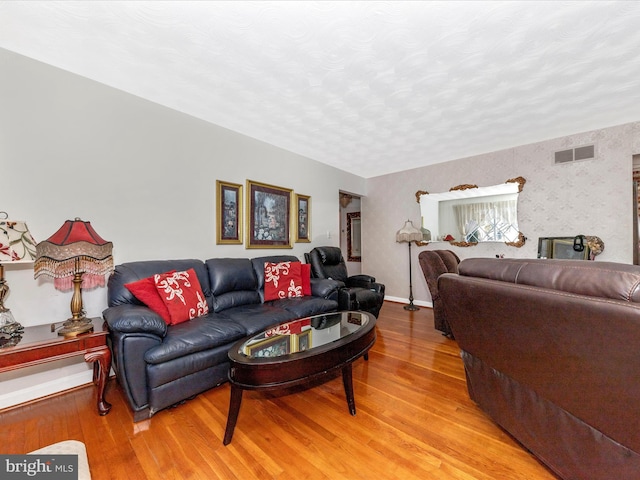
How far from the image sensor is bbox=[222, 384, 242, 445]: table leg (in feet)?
4.74

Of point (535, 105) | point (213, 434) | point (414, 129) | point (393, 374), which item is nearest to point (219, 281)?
point (213, 434)

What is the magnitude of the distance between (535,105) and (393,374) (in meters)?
3.00

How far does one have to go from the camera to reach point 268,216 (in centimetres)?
360

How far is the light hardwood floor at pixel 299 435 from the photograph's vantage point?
1292mm

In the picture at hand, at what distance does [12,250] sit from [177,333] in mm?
1048

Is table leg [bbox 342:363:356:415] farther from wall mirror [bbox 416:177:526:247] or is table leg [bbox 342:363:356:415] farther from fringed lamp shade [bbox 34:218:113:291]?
wall mirror [bbox 416:177:526:247]

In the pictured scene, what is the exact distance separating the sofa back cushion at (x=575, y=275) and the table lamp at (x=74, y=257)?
2433 millimetres

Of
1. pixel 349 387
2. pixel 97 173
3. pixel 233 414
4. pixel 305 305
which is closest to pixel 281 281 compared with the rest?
pixel 305 305

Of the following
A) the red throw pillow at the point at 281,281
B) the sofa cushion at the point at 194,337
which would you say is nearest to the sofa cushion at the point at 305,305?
the red throw pillow at the point at 281,281

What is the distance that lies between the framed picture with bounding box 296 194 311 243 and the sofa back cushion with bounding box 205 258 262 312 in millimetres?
1219

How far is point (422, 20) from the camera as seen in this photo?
5.33 ft

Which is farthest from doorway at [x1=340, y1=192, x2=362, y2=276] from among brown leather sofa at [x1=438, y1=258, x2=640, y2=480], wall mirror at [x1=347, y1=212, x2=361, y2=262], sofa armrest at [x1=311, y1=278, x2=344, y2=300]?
brown leather sofa at [x1=438, y1=258, x2=640, y2=480]

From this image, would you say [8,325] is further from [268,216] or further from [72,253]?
[268,216]

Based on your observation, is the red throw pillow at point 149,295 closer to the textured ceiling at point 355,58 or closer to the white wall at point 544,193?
the textured ceiling at point 355,58
